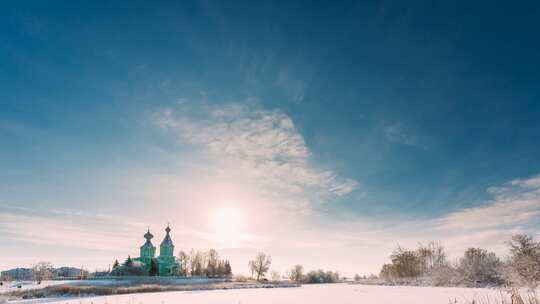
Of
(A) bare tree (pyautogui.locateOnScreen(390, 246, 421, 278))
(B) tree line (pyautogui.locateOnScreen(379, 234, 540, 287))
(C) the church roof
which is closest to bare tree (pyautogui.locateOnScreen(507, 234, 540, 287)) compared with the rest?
(B) tree line (pyautogui.locateOnScreen(379, 234, 540, 287))

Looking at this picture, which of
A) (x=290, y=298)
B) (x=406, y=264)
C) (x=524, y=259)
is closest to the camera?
(x=290, y=298)

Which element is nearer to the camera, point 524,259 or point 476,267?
point 524,259

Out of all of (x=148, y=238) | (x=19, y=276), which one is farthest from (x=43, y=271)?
(x=19, y=276)

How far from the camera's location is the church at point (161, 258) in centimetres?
7969

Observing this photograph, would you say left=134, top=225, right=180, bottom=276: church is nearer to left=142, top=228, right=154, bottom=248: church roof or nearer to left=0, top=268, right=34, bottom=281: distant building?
left=142, top=228, right=154, bottom=248: church roof

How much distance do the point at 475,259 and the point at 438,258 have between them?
3952cm

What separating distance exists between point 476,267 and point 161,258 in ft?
218

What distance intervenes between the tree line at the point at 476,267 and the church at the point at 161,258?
4987 cm

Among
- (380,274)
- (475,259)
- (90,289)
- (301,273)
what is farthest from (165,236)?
(475,259)

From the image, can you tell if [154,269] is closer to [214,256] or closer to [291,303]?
[214,256]

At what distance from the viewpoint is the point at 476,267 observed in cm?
5062

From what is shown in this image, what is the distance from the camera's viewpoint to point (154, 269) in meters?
76.6

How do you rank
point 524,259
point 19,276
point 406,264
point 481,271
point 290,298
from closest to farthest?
point 290,298 → point 524,259 → point 481,271 → point 406,264 → point 19,276

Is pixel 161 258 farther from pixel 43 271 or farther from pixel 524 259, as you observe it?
pixel 524 259
